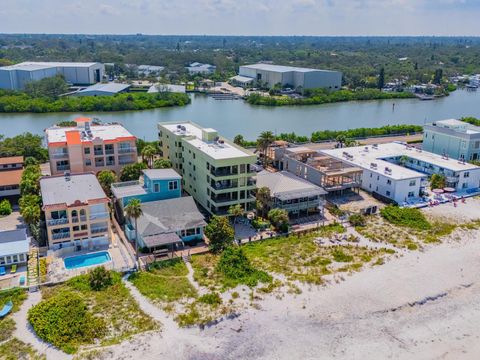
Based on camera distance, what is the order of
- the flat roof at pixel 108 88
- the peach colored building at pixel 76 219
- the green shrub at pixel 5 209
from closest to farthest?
the peach colored building at pixel 76 219 < the green shrub at pixel 5 209 < the flat roof at pixel 108 88

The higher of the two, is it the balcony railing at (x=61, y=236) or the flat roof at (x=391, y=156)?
the flat roof at (x=391, y=156)

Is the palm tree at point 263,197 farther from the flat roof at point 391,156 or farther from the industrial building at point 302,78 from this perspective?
the industrial building at point 302,78

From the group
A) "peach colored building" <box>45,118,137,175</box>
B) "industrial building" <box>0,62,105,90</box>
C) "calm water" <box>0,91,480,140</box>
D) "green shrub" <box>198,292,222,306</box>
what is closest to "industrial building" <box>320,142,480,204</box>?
"peach colored building" <box>45,118,137,175</box>

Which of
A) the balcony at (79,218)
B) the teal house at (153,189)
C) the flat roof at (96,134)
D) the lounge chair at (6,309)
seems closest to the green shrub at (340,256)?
the teal house at (153,189)

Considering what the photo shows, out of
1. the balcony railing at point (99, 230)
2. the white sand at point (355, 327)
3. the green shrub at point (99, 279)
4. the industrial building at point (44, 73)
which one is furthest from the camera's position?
the industrial building at point (44, 73)

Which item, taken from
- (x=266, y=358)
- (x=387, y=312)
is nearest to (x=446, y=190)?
(x=387, y=312)

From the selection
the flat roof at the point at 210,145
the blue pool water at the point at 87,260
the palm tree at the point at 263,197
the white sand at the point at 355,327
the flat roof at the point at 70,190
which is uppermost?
the flat roof at the point at 210,145
